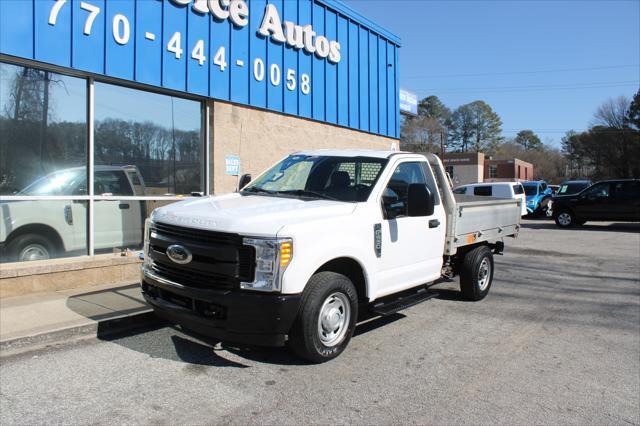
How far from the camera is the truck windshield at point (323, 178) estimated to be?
17.3 ft

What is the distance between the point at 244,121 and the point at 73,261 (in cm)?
443

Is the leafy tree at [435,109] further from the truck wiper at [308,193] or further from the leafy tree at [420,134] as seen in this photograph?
the truck wiper at [308,193]

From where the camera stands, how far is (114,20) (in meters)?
7.77

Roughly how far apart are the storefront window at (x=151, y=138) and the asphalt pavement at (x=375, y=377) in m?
3.78

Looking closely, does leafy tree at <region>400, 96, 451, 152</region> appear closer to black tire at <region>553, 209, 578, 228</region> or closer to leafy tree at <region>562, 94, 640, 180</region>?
leafy tree at <region>562, 94, 640, 180</region>

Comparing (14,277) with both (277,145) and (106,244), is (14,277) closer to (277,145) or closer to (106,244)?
(106,244)

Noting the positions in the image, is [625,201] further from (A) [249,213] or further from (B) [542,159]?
(B) [542,159]

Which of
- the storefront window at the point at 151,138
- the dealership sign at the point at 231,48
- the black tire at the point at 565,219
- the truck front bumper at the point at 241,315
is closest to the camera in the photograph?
the truck front bumper at the point at 241,315

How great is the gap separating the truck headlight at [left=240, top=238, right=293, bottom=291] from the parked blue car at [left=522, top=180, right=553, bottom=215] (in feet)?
79.8

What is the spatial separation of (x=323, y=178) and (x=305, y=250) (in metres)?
1.66

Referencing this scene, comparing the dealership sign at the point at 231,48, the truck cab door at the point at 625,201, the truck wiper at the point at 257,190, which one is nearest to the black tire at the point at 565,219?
the truck cab door at the point at 625,201

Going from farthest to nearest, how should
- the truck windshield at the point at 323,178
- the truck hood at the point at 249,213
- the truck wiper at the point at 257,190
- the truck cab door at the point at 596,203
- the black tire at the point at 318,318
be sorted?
the truck cab door at the point at 596,203 → the truck wiper at the point at 257,190 → the truck windshield at the point at 323,178 → the black tire at the point at 318,318 → the truck hood at the point at 249,213

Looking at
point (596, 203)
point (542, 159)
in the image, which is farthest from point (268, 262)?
point (542, 159)

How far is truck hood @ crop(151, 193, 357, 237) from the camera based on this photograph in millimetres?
4074
